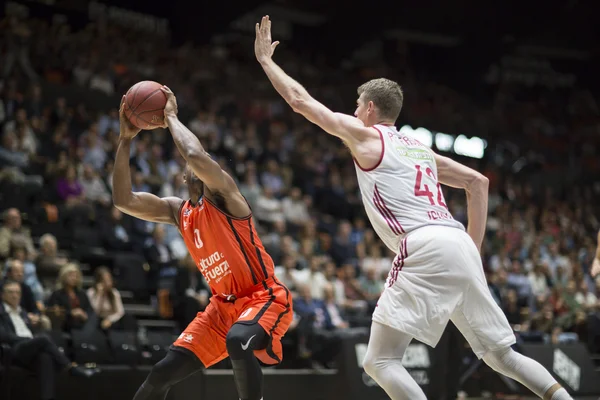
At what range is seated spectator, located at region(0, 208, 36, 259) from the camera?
9.73 metres

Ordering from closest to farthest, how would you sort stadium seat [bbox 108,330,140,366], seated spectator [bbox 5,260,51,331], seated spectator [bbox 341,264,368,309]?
seated spectator [bbox 5,260,51,331] → stadium seat [bbox 108,330,140,366] → seated spectator [bbox 341,264,368,309]

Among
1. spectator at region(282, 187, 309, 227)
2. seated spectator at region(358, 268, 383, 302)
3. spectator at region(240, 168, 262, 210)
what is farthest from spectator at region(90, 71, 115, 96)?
seated spectator at region(358, 268, 383, 302)

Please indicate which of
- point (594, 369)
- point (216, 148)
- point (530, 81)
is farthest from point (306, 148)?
point (530, 81)

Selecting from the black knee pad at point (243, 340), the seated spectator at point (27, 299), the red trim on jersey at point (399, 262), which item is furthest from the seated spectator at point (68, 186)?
the red trim on jersey at point (399, 262)

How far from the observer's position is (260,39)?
4.45 meters

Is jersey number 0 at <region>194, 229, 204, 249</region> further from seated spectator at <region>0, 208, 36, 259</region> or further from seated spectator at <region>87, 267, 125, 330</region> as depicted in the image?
seated spectator at <region>0, 208, 36, 259</region>

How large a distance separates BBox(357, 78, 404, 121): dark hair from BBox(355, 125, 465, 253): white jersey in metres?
0.13

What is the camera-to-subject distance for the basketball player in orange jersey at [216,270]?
14.9ft

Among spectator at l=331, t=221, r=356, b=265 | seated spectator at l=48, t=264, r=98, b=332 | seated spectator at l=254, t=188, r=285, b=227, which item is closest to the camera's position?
seated spectator at l=48, t=264, r=98, b=332

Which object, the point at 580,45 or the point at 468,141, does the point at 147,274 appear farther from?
the point at 580,45

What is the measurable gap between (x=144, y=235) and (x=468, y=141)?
12.5m

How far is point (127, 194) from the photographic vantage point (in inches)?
189

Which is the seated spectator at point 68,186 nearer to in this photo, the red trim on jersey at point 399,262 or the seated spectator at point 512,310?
the seated spectator at point 512,310

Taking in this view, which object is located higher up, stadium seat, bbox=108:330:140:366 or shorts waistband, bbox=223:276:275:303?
shorts waistband, bbox=223:276:275:303
